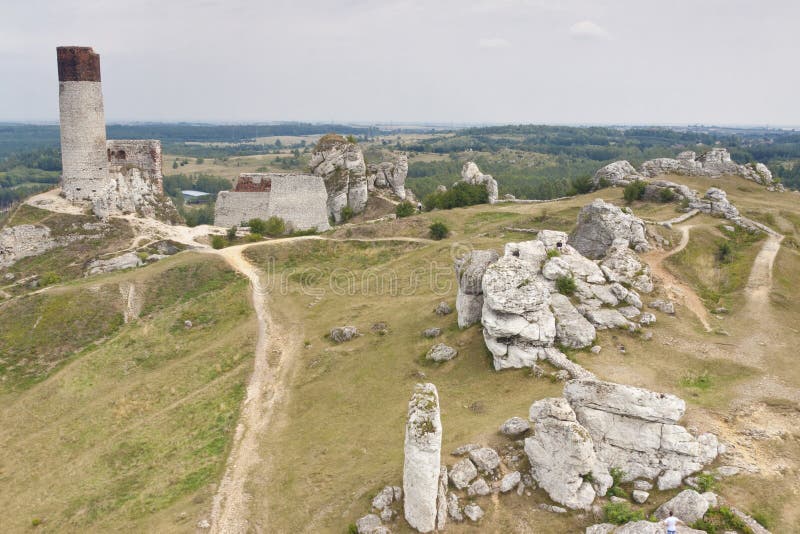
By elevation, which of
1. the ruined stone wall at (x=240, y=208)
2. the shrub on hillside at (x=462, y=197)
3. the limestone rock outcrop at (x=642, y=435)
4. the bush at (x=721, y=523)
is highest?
the shrub on hillside at (x=462, y=197)

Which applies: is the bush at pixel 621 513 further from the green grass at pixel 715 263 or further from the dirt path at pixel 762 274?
the dirt path at pixel 762 274

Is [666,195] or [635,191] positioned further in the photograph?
[635,191]

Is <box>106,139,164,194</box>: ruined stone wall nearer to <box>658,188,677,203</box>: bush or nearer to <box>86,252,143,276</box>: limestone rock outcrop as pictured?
<box>86,252,143,276</box>: limestone rock outcrop

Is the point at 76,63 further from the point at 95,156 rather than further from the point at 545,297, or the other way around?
the point at 545,297

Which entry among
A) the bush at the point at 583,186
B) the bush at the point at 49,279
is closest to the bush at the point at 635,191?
the bush at the point at 583,186

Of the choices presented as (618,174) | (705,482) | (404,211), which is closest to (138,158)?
(404,211)

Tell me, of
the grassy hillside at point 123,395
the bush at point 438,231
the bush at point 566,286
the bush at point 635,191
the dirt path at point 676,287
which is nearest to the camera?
the grassy hillside at point 123,395
